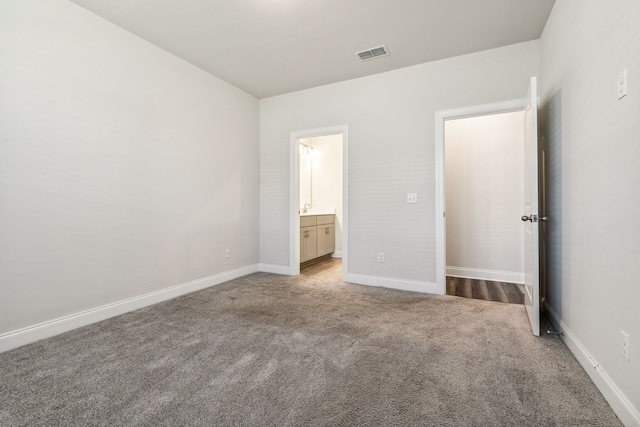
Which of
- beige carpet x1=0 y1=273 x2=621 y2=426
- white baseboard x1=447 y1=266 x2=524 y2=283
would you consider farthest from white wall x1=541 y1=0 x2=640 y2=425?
white baseboard x1=447 y1=266 x2=524 y2=283

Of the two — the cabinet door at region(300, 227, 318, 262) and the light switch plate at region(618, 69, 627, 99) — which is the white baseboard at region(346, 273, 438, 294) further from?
the light switch plate at region(618, 69, 627, 99)

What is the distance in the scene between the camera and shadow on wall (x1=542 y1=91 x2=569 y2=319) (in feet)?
7.39

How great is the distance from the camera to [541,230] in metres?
2.72

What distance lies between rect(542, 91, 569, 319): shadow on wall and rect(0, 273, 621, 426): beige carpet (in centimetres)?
38

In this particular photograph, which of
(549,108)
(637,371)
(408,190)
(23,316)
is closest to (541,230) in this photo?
(549,108)

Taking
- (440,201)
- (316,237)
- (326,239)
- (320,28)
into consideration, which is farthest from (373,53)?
(326,239)

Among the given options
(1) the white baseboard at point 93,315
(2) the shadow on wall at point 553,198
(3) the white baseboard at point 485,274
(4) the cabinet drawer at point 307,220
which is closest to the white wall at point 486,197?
(3) the white baseboard at point 485,274

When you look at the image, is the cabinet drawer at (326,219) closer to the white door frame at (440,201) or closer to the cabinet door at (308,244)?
the cabinet door at (308,244)

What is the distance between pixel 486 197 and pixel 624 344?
9.53ft

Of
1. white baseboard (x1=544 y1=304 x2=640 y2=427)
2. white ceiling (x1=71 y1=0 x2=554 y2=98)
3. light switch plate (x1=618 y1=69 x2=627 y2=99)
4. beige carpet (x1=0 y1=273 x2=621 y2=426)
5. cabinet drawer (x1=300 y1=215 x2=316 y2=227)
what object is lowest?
beige carpet (x1=0 y1=273 x2=621 y2=426)

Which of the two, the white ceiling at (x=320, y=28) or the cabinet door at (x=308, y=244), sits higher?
the white ceiling at (x=320, y=28)

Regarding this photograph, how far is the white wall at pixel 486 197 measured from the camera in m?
3.80

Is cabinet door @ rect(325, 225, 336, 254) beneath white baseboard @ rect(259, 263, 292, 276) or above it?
above

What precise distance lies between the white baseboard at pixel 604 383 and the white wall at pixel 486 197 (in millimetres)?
1875
